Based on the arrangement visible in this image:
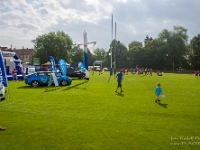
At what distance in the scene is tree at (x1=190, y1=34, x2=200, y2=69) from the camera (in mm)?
72375

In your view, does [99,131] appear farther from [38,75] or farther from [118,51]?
[118,51]

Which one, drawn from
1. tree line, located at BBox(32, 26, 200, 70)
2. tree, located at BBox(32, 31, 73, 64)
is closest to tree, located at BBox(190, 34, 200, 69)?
tree line, located at BBox(32, 26, 200, 70)

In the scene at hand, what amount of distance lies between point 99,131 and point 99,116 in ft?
6.25

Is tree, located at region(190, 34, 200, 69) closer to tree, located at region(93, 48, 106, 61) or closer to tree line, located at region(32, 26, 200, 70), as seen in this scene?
tree line, located at region(32, 26, 200, 70)

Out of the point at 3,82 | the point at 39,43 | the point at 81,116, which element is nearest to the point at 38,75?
the point at 3,82

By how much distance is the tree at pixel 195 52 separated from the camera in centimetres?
7238

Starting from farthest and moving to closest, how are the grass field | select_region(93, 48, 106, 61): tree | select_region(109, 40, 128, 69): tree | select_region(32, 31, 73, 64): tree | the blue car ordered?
select_region(93, 48, 106, 61): tree < select_region(109, 40, 128, 69): tree < select_region(32, 31, 73, 64): tree < the blue car < the grass field

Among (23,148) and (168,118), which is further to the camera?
(168,118)

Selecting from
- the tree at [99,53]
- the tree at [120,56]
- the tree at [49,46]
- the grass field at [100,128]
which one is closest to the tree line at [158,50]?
the tree at [49,46]

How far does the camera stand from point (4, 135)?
6.48 meters

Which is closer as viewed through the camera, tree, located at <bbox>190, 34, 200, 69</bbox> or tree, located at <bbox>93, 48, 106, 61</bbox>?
tree, located at <bbox>190, 34, 200, 69</bbox>

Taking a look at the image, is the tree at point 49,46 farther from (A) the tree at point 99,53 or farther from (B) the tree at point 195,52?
(A) the tree at point 99,53

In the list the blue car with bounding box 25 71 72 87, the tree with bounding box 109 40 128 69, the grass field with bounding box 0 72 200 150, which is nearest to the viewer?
the grass field with bounding box 0 72 200 150

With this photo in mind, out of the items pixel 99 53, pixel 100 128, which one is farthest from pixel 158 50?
pixel 100 128
